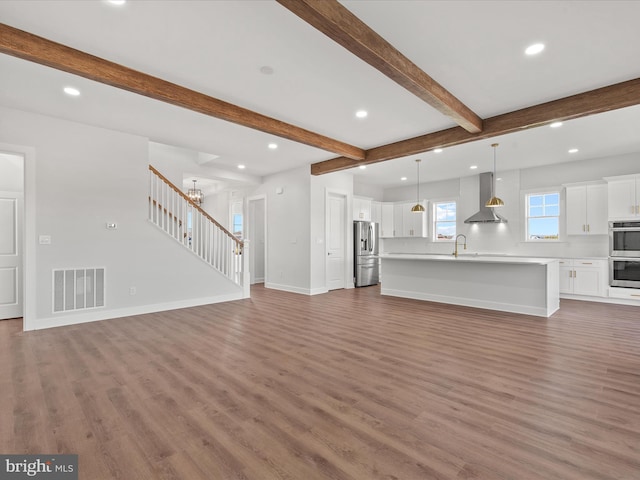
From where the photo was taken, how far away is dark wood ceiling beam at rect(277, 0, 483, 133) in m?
2.17

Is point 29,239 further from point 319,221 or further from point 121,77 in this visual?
point 319,221

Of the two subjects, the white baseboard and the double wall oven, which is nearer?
the white baseboard

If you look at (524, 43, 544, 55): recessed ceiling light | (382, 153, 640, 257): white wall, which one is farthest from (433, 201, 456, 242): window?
(524, 43, 544, 55): recessed ceiling light

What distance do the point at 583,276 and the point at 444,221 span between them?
3379mm

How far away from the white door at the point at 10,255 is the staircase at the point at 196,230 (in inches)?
77.1

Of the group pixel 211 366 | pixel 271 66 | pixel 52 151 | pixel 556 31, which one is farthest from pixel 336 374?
pixel 52 151

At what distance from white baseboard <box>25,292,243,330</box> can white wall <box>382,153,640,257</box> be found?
20.9 feet

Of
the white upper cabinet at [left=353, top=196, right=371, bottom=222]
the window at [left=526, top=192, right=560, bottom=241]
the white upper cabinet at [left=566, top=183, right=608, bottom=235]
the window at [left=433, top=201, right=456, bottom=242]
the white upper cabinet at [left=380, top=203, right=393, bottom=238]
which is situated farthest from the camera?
the white upper cabinet at [left=380, top=203, right=393, bottom=238]

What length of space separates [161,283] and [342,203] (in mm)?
4529

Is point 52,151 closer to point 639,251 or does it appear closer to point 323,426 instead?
point 323,426

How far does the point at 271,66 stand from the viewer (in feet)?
10.3

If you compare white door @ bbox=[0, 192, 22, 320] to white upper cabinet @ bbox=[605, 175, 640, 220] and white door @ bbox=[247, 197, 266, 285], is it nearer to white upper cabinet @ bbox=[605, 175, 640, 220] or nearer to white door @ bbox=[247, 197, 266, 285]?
white door @ bbox=[247, 197, 266, 285]

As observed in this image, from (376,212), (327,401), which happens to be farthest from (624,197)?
(327,401)

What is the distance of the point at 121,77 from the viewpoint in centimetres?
315
